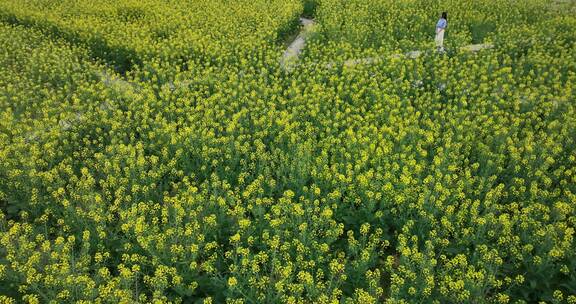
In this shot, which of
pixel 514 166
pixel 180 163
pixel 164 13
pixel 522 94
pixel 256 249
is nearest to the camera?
pixel 256 249

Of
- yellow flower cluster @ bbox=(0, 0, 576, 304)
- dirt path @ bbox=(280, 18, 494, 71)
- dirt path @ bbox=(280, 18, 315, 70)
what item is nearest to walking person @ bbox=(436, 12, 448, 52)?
yellow flower cluster @ bbox=(0, 0, 576, 304)

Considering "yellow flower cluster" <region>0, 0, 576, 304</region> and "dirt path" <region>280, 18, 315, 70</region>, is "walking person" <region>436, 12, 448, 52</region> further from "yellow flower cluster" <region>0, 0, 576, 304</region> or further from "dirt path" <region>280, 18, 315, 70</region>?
"dirt path" <region>280, 18, 315, 70</region>

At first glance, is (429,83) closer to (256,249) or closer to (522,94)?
(522,94)

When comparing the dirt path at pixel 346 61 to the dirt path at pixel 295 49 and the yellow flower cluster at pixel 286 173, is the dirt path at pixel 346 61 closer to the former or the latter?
the dirt path at pixel 295 49

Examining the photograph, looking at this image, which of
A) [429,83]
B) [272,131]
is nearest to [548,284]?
[272,131]

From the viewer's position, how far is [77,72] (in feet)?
40.3

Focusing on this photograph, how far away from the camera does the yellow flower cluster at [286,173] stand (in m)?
5.73

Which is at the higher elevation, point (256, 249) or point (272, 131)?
point (272, 131)

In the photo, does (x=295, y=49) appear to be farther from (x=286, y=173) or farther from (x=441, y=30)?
(x=286, y=173)

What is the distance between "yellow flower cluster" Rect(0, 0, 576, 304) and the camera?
573cm

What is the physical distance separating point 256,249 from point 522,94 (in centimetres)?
809

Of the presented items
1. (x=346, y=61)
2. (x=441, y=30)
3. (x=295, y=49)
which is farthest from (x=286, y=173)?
(x=295, y=49)

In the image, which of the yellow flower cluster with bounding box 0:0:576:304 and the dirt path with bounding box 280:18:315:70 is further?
the dirt path with bounding box 280:18:315:70

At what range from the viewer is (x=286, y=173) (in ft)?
25.8
